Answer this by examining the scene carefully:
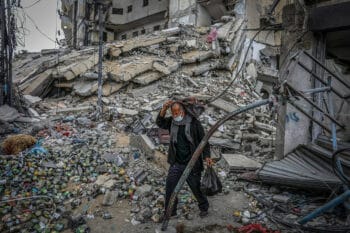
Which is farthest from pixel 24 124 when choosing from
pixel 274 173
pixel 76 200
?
pixel 274 173

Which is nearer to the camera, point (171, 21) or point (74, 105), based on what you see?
point (74, 105)

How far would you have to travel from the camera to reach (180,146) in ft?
14.6

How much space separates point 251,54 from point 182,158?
47.0 ft

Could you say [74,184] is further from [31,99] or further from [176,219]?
[31,99]

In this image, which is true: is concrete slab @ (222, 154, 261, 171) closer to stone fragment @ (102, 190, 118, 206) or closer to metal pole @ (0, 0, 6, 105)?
stone fragment @ (102, 190, 118, 206)

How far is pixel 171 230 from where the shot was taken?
400 centimetres

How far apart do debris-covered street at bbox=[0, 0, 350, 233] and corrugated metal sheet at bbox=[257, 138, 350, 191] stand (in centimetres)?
2

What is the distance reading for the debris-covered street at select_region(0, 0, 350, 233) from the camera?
173 inches

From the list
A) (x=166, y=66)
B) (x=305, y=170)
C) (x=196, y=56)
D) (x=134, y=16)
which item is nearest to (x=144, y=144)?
(x=305, y=170)

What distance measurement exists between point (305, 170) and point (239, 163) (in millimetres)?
1550

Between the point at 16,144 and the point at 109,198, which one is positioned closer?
the point at 109,198

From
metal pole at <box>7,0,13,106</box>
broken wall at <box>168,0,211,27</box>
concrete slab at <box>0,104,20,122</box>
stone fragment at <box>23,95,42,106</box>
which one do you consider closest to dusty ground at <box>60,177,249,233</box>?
concrete slab at <box>0,104,20,122</box>

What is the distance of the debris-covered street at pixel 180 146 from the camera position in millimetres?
4406

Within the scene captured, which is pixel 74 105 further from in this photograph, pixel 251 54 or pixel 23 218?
pixel 251 54
